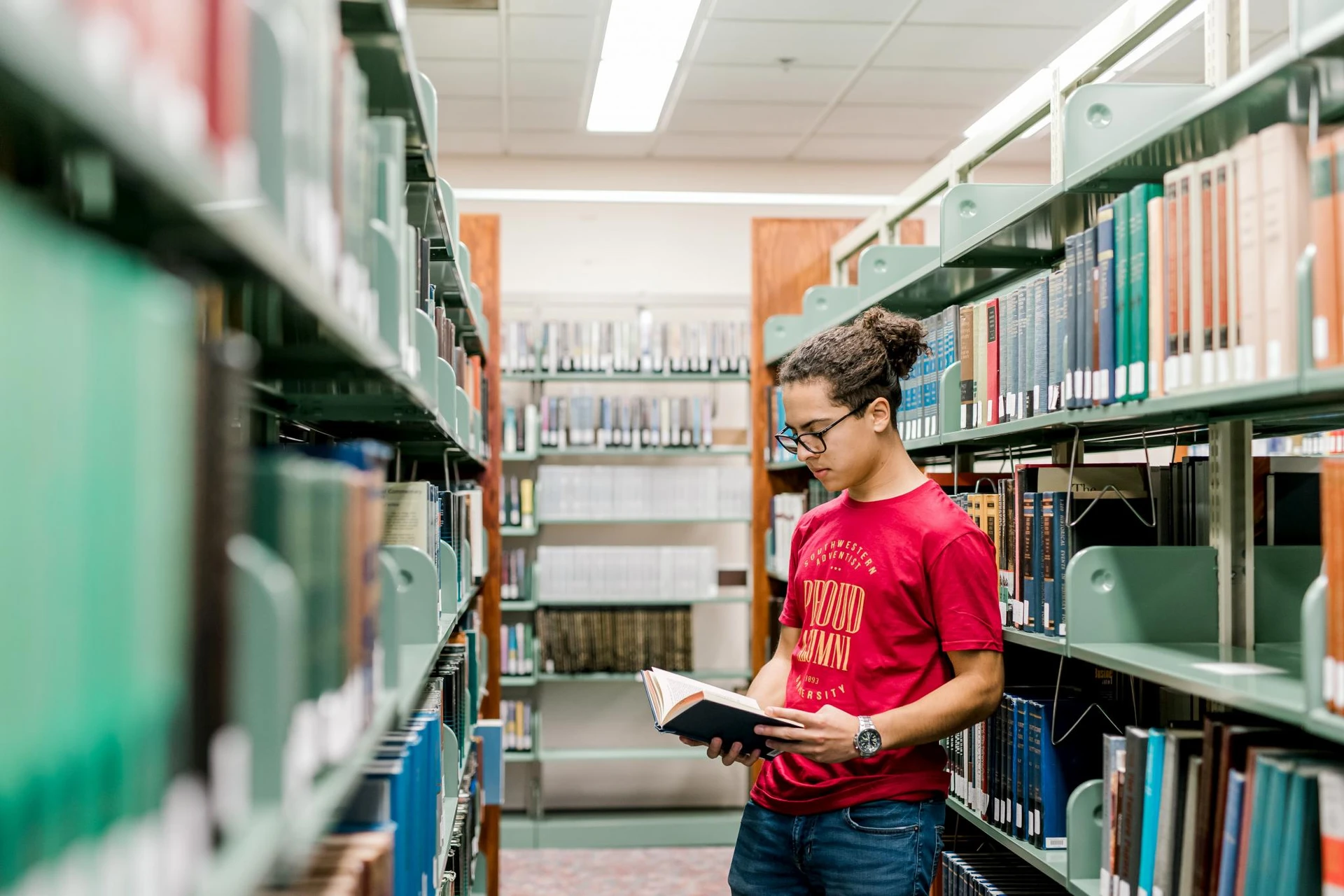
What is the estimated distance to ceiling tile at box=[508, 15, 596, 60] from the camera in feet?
12.5

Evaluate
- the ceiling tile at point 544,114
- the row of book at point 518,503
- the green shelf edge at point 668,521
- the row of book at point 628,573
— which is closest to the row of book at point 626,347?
the row of book at point 518,503

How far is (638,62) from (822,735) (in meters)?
3.26

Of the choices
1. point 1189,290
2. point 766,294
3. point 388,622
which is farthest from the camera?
point 766,294

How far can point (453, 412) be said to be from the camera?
2.17 meters

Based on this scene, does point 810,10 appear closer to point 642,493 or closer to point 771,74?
point 771,74

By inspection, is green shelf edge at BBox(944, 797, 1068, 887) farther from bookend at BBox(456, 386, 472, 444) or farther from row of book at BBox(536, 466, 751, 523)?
row of book at BBox(536, 466, 751, 523)

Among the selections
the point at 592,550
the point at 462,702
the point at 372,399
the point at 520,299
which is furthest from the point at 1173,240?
the point at 520,299

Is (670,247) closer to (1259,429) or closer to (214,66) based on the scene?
(1259,429)

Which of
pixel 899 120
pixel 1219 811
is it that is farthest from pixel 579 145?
pixel 1219 811

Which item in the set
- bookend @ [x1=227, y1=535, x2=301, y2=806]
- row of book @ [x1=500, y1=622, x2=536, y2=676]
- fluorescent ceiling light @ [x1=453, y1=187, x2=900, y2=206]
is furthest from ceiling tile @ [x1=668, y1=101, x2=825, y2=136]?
bookend @ [x1=227, y1=535, x2=301, y2=806]

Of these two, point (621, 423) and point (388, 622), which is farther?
point (621, 423)

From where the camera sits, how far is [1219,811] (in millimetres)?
1308

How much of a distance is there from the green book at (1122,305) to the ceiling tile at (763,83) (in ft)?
9.64

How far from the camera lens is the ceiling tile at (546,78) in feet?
13.8
